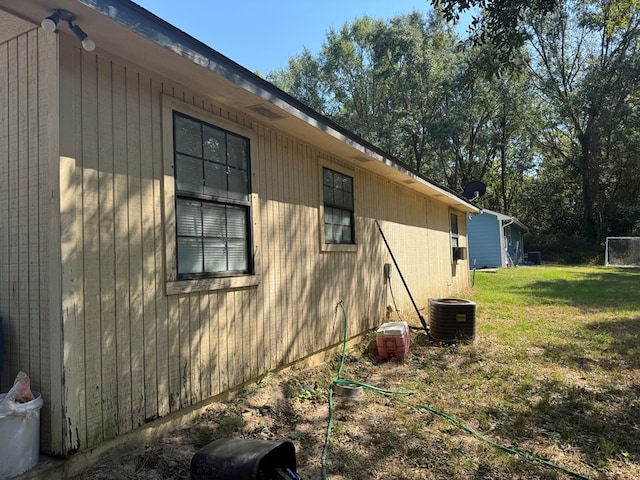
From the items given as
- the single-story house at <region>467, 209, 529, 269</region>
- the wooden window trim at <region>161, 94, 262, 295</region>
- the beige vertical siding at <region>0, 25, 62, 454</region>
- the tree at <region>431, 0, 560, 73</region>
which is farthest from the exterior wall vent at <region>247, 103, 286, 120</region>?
the single-story house at <region>467, 209, 529, 269</region>

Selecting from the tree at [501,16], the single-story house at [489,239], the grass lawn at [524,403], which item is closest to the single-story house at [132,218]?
the grass lawn at [524,403]

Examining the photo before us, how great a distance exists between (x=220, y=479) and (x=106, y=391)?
1.09 meters

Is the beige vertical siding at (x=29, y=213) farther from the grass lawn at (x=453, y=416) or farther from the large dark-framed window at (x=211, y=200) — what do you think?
the large dark-framed window at (x=211, y=200)

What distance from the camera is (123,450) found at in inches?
110

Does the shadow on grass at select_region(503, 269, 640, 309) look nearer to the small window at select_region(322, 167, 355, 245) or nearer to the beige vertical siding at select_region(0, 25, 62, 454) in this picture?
the small window at select_region(322, 167, 355, 245)

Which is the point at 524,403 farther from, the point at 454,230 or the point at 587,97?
the point at 587,97

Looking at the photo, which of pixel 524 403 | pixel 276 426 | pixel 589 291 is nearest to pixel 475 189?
pixel 589 291

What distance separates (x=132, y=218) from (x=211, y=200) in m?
0.79

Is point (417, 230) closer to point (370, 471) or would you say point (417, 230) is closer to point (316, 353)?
point (316, 353)

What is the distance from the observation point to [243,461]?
208cm

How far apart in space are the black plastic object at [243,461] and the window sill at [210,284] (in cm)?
126

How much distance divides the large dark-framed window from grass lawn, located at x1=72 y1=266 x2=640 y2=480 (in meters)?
1.20

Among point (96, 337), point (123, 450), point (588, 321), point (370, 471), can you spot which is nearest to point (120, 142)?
point (96, 337)

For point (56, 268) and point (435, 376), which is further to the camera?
point (435, 376)
